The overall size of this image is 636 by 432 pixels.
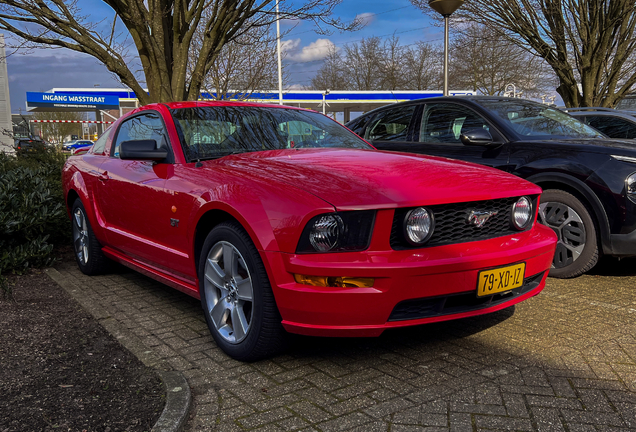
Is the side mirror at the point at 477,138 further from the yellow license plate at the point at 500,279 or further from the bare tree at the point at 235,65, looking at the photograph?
the bare tree at the point at 235,65

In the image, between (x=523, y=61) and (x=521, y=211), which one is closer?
(x=521, y=211)

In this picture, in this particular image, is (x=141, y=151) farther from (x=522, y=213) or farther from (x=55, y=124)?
(x=55, y=124)

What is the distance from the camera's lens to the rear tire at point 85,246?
16.7ft

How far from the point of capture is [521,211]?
3.26m

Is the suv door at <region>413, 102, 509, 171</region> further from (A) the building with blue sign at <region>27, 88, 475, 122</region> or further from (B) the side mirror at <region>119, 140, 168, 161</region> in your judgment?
(A) the building with blue sign at <region>27, 88, 475, 122</region>

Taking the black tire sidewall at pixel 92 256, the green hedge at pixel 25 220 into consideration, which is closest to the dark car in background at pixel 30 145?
the green hedge at pixel 25 220

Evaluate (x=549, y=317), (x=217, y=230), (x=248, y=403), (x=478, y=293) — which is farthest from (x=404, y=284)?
(x=549, y=317)

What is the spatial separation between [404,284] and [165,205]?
6.00 feet

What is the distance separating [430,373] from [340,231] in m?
0.95

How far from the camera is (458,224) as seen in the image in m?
2.89

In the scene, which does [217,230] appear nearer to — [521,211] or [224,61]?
[521,211]

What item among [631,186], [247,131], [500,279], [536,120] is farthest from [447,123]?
[500,279]

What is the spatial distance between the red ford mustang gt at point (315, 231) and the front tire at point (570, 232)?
1364 mm

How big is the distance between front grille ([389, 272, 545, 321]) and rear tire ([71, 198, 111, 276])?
11.2 ft
